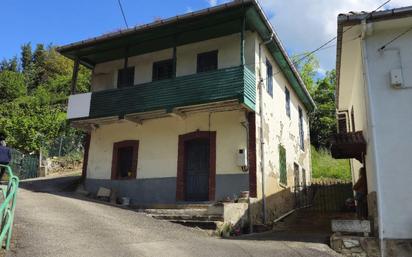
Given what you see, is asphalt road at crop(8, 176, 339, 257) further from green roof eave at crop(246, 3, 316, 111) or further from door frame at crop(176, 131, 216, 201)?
green roof eave at crop(246, 3, 316, 111)

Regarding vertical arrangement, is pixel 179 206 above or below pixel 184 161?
below

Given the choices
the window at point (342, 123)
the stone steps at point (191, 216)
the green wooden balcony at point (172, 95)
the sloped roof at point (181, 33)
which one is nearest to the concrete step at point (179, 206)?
the stone steps at point (191, 216)

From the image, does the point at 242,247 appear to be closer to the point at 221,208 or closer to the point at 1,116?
the point at 221,208

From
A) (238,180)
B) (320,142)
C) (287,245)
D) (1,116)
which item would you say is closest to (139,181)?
(238,180)

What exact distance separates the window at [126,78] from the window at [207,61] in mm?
3181

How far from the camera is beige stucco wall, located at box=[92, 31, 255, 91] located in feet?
46.8

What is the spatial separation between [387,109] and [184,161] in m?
7.15

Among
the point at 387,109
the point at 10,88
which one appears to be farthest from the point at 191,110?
the point at 10,88

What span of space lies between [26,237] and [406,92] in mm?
8554

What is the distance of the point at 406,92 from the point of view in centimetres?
937

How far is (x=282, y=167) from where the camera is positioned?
16.1 metres

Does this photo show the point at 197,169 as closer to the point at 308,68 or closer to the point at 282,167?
the point at 282,167

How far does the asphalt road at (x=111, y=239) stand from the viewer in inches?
270

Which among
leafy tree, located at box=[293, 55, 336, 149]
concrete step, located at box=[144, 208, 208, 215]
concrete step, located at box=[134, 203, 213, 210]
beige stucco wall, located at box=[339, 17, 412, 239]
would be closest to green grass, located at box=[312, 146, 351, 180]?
leafy tree, located at box=[293, 55, 336, 149]
